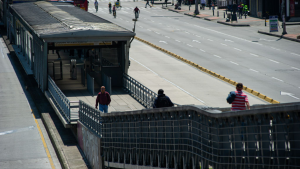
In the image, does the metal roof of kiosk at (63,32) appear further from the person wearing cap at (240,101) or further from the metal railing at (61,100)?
the person wearing cap at (240,101)

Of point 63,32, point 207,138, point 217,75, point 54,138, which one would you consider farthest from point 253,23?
point 207,138

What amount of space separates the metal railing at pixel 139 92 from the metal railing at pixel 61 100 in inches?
128

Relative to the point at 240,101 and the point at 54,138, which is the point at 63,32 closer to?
the point at 54,138

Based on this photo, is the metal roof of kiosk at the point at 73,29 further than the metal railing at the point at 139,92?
Yes

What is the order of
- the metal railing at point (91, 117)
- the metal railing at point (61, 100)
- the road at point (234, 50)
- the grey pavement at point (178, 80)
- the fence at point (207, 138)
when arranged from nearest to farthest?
the fence at point (207, 138)
the metal railing at point (91, 117)
the metal railing at point (61, 100)
the grey pavement at point (178, 80)
the road at point (234, 50)

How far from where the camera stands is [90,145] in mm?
14383

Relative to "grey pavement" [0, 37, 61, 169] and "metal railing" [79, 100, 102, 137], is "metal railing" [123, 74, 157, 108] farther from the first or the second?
"grey pavement" [0, 37, 61, 169]

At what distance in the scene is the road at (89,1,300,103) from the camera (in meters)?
25.8

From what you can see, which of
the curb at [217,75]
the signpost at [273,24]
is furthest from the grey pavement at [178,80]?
the signpost at [273,24]

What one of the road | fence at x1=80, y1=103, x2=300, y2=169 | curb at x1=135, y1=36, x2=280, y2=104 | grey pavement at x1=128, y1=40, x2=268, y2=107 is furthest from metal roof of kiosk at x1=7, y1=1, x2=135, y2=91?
the road

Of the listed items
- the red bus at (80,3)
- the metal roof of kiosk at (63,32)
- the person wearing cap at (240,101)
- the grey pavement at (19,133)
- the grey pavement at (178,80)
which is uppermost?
the red bus at (80,3)

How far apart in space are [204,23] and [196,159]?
4594cm

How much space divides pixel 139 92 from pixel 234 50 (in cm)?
1788

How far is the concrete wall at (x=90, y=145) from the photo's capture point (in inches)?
525
